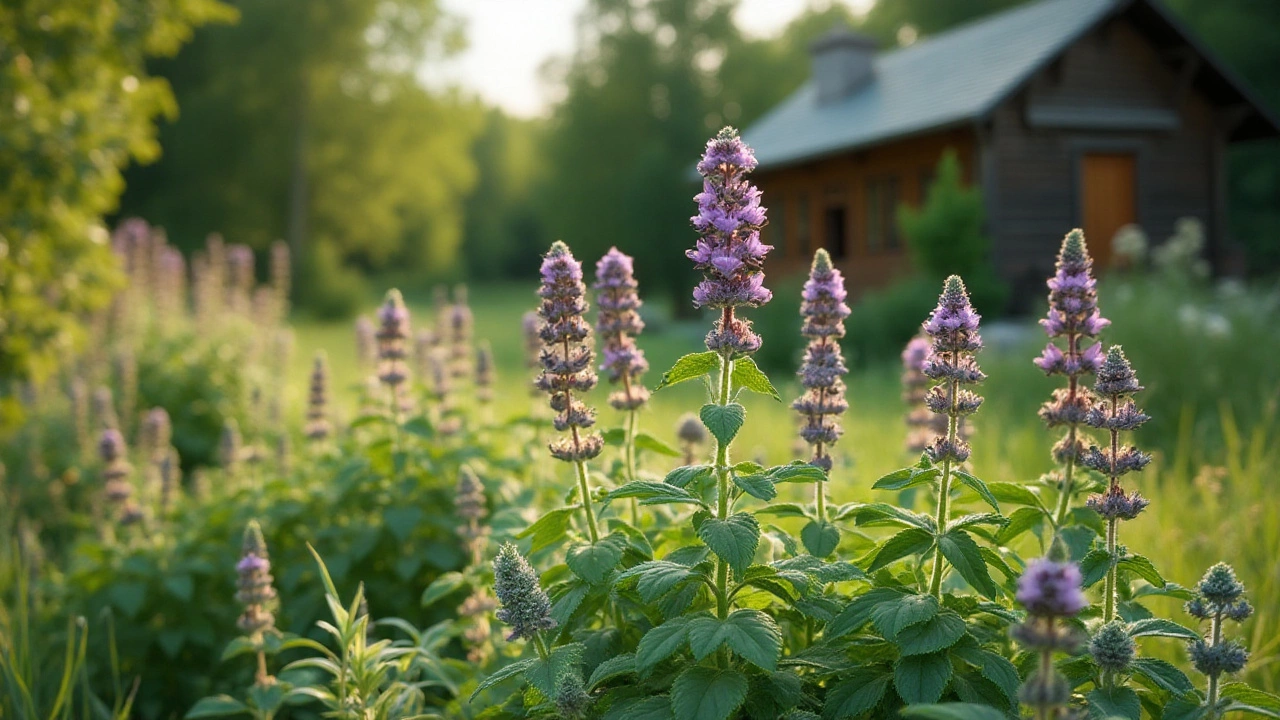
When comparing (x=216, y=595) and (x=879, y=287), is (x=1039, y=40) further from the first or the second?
(x=216, y=595)

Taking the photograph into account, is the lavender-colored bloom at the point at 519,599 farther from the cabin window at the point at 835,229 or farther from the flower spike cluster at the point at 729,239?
Result: the cabin window at the point at 835,229

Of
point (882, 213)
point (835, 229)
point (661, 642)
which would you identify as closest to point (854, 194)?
point (882, 213)

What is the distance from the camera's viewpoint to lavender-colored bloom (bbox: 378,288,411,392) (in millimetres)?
4520

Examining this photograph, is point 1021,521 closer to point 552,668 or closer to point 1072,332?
point 1072,332

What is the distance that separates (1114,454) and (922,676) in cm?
77

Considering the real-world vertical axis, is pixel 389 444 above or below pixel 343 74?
below

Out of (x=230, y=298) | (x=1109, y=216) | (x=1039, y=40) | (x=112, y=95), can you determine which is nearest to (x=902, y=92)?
(x=1039, y=40)

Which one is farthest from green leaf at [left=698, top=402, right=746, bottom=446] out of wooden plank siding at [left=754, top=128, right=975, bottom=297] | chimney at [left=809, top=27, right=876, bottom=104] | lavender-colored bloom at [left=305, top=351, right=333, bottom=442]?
chimney at [left=809, top=27, right=876, bottom=104]

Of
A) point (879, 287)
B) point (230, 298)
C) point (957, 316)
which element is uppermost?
point (879, 287)

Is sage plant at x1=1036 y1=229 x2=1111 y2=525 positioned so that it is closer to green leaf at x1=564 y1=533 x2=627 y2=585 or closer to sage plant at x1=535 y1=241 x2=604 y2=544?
green leaf at x1=564 y1=533 x2=627 y2=585

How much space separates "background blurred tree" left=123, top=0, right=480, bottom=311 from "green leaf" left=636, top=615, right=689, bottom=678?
101 ft

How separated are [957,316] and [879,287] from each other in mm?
19695

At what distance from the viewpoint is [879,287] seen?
70.8 feet

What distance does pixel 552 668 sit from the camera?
7.70 feet
